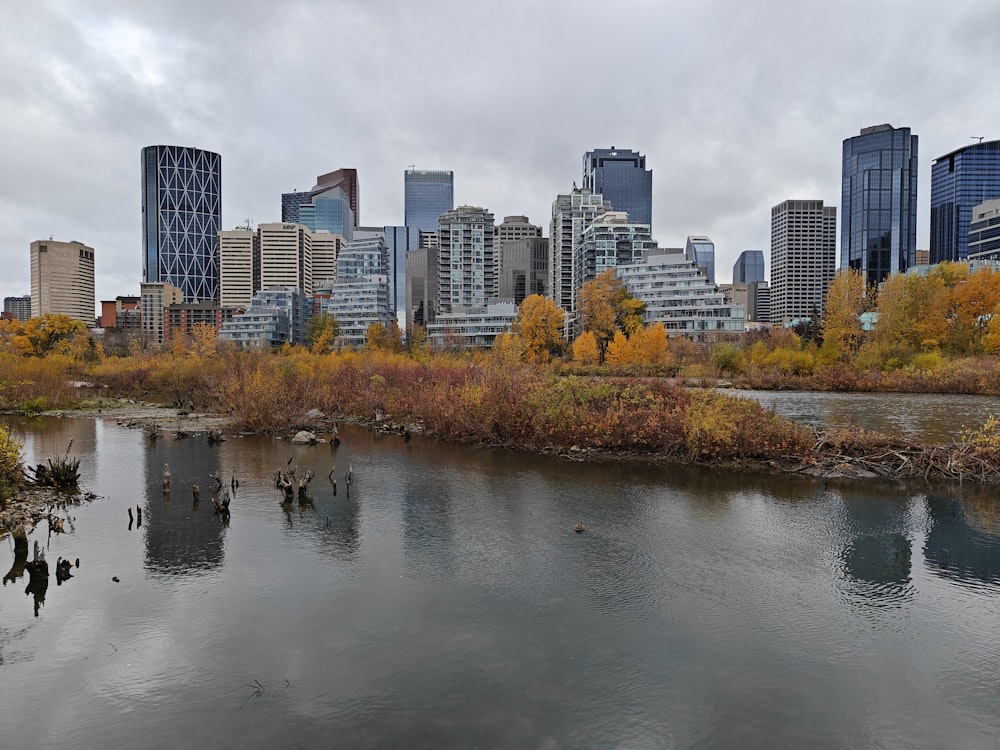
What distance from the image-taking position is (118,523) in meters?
14.7

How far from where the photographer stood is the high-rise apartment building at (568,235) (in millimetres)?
175262

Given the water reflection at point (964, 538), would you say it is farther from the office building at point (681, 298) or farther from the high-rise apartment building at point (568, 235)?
the high-rise apartment building at point (568, 235)

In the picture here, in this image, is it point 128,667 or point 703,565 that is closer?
point 128,667

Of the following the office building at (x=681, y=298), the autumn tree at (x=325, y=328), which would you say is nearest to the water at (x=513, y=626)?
the office building at (x=681, y=298)

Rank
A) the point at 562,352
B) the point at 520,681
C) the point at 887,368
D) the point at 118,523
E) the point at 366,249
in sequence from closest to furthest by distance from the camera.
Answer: the point at 520,681
the point at 118,523
the point at 887,368
the point at 562,352
the point at 366,249

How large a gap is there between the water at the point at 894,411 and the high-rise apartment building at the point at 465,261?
144705 millimetres

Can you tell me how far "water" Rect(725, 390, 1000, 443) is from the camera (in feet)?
86.8

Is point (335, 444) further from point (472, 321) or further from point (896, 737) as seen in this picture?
point (472, 321)

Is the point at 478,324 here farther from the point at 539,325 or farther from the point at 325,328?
the point at 539,325

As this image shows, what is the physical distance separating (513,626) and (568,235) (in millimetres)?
178634

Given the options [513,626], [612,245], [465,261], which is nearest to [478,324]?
[612,245]

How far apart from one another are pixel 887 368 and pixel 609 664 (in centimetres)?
5633

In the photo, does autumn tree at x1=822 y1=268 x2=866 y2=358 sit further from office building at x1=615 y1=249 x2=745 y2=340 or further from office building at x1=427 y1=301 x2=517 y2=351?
office building at x1=427 y1=301 x2=517 y2=351

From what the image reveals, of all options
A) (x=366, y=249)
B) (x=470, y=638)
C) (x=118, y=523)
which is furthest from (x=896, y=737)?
(x=366, y=249)
